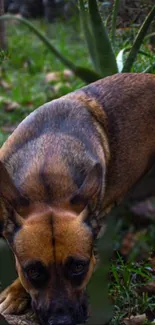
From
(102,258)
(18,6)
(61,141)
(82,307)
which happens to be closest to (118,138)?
(61,141)

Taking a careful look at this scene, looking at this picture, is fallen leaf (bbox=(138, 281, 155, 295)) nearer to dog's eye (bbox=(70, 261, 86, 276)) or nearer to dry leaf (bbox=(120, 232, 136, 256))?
dry leaf (bbox=(120, 232, 136, 256))

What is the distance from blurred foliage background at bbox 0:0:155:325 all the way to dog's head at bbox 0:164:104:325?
25cm

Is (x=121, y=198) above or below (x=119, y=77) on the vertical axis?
below

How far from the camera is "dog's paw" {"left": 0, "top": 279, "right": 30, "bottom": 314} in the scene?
504 cm

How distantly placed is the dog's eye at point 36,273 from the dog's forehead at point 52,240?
0.12 feet

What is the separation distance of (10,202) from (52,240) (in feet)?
1.35

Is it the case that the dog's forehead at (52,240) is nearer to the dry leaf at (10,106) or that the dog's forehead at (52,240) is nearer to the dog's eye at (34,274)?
the dog's eye at (34,274)

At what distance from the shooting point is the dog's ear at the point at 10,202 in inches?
181

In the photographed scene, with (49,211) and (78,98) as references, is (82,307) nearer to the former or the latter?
(49,211)

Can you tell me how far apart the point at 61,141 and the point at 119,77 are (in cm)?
128

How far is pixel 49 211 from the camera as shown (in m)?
4.54

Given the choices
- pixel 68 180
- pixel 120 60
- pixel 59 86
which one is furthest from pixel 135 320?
pixel 59 86

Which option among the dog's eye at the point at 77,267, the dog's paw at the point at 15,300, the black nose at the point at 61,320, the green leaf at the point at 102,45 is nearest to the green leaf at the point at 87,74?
the green leaf at the point at 102,45

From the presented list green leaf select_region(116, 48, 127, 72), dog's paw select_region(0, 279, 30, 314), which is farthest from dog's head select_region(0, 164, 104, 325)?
green leaf select_region(116, 48, 127, 72)
